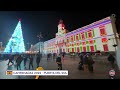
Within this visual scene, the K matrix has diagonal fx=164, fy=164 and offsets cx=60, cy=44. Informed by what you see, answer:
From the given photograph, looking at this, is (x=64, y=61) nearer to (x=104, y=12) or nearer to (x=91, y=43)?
(x=91, y=43)

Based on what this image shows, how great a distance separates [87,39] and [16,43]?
57.3 inches

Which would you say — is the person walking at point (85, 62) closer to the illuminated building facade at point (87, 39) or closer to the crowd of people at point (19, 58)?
the illuminated building facade at point (87, 39)

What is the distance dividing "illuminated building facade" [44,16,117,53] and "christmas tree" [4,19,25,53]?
1.65ft

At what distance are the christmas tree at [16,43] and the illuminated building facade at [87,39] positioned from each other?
1.65ft

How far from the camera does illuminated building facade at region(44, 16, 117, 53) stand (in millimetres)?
3188

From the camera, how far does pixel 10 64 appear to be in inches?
127

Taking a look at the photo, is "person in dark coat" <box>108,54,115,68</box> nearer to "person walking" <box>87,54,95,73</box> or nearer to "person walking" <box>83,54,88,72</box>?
"person walking" <box>87,54,95,73</box>

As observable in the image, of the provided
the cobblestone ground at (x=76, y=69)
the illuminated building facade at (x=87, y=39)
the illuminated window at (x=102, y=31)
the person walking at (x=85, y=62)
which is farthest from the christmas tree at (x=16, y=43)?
the illuminated window at (x=102, y=31)

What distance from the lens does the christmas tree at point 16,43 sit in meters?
3.32

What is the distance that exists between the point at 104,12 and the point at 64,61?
1.25 metres

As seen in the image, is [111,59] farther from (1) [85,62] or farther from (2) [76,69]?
(2) [76,69]

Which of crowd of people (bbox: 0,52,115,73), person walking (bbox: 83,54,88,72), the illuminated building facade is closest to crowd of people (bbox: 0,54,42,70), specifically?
crowd of people (bbox: 0,52,115,73)

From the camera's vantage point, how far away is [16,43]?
133 inches
